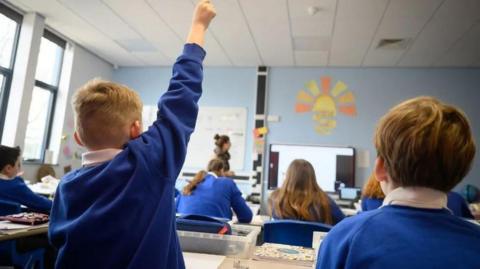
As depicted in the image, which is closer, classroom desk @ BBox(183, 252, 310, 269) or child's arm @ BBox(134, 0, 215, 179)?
child's arm @ BBox(134, 0, 215, 179)

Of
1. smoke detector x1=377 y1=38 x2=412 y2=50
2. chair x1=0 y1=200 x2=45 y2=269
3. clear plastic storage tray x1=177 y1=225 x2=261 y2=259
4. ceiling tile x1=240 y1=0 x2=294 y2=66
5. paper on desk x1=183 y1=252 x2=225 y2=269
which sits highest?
smoke detector x1=377 y1=38 x2=412 y2=50

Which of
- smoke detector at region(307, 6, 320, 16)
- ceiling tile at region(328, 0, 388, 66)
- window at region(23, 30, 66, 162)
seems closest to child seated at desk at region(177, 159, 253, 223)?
smoke detector at region(307, 6, 320, 16)

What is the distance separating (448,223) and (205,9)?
77cm

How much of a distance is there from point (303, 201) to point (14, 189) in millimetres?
1890

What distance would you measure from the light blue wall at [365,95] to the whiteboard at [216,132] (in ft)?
1.48

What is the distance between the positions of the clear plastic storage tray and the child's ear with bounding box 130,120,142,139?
1.76ft

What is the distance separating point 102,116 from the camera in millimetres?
821

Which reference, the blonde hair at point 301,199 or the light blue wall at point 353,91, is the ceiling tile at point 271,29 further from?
the blonde hair at point 301,199

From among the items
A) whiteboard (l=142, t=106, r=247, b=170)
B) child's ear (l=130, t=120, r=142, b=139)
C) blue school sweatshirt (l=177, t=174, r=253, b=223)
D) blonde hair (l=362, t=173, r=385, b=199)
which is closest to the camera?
child's ear (l=130, t=120, r=142, b=139)

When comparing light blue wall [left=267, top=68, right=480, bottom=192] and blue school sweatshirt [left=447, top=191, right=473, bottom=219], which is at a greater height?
light blue wall [left=267, top=68, right=480, bottom=192]

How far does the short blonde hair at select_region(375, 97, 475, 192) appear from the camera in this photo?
0.67 m

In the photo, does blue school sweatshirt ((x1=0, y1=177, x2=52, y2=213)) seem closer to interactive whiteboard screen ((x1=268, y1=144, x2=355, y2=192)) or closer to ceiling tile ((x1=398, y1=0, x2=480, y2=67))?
interactive whiteboard screen ((x1=268, y1=144, x2=355, y2=192))

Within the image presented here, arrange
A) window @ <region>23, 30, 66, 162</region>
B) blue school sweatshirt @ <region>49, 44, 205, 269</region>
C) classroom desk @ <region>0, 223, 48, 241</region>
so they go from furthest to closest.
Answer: window @ <region>23, 30, 66, 162</region>
classroom desk @ <region>0, 223, 48, 241</region>
blue school sweatshirt @ <region>49, 44, 205, 269</region>

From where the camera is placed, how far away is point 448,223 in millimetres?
654
